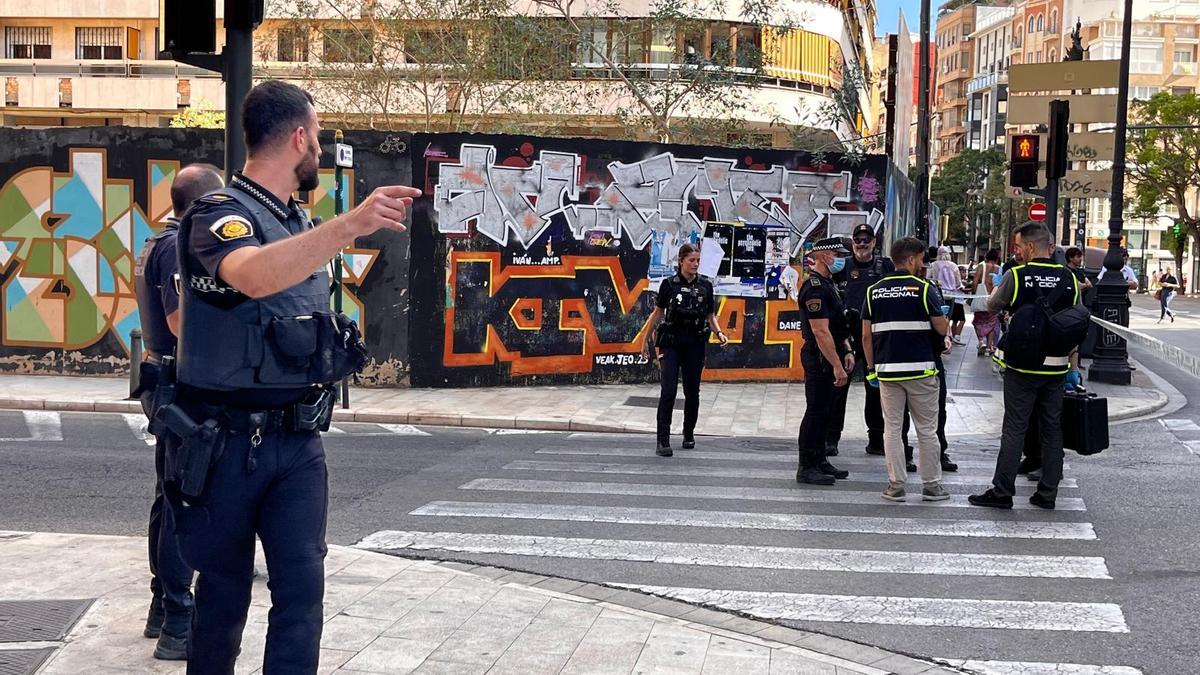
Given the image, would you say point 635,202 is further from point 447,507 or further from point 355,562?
point 355,562

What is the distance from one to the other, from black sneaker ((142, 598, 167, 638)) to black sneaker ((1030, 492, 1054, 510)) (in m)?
6.07

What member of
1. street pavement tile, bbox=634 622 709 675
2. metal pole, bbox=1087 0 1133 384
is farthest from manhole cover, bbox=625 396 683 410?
street pavement tile, bbox=634 622 709 675

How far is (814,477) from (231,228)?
695 cm

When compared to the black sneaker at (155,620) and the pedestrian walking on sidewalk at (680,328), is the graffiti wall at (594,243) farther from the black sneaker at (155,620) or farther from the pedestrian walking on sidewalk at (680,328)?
the black sneaker at (155,620)

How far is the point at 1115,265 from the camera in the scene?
65.4 ft

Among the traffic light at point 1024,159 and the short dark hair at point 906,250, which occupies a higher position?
the traffic light at point 1024,159

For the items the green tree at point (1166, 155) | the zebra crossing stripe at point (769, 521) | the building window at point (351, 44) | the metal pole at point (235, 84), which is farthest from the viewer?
the green tree at point (1166, 155)

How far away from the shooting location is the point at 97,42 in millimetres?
48438

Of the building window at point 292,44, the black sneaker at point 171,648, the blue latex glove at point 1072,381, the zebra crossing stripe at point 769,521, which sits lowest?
the zebra crossing stripe at point 769,521

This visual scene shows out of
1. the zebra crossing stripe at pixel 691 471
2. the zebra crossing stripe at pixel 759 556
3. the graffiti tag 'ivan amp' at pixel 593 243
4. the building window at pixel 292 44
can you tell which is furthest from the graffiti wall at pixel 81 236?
the building window at pixel 292 44

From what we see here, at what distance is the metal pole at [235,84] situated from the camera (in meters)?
5.84

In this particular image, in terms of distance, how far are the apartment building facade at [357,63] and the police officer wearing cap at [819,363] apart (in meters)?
11.1

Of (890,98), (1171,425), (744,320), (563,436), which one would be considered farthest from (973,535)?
(890,98)

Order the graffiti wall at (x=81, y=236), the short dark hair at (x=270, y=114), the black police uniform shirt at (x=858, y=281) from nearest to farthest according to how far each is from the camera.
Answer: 1. the short dark hair at (x=270, y=114)
2. the black police uniform shirt at (x=858, y=281)
3. the graffiti wall at (x=81, y=236)
